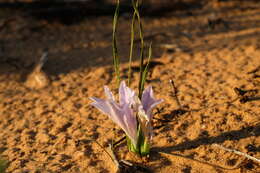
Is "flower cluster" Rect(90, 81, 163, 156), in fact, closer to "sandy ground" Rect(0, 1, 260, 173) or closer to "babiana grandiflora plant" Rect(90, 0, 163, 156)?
"babiana grandiflora plant" Rect(90, 0, 163, 156)

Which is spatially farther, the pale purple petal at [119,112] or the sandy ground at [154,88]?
the sandy ground at [154,88]

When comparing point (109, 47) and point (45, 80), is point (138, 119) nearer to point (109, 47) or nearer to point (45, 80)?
point (45, 80)

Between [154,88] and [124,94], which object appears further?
[154,88]

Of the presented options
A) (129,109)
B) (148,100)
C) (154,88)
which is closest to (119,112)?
(129,109)

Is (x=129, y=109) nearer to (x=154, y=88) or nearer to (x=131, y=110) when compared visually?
(x=131, y=110)

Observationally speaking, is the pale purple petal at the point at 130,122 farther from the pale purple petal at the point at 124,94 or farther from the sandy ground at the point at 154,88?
the sandy ground at the point at 154,88

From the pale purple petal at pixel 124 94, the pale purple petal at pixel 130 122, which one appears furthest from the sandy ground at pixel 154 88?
the pale purple petal at pixel 124 94
